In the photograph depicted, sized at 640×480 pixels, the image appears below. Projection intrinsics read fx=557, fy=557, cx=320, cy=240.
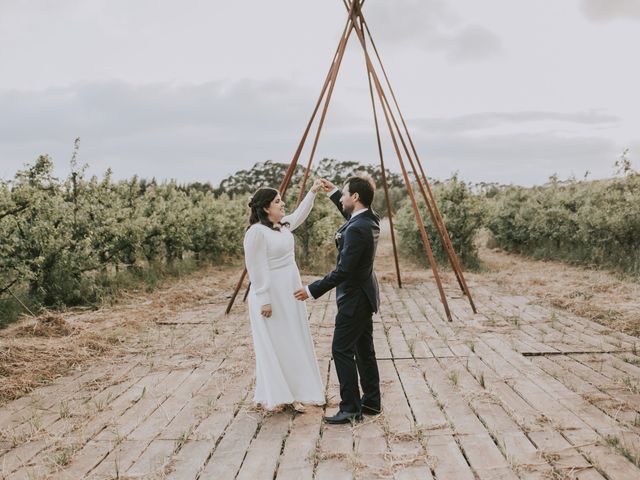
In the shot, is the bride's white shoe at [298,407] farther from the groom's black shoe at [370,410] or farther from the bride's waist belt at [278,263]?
the bride's waist belt at [278,263]

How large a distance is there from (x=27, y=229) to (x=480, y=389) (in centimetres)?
624

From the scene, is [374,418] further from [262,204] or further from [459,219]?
[459,219]

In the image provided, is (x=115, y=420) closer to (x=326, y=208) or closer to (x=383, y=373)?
(x=383, y=373)

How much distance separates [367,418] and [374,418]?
0.05 meters

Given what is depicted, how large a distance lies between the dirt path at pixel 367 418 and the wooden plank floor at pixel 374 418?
0.04 ft

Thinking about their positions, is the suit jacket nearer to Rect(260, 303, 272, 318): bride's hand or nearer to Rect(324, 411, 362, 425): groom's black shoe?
Rect(260, 303, 272, 318): bride's hand

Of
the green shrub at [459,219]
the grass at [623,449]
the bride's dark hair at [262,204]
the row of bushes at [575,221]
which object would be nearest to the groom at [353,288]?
the bride's dark hair at [262,204]

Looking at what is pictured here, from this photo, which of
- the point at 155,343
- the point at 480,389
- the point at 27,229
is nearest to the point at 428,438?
the point at 480,389

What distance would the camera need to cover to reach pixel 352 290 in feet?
12.7

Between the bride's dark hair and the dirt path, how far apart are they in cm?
142

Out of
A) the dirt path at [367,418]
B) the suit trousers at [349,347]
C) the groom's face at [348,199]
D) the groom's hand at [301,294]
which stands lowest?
the dirt path at [367,418]

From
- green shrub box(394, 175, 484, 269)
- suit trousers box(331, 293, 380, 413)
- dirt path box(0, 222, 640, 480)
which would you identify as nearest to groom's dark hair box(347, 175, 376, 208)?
suit trousers box(331, 293, 380, 413)

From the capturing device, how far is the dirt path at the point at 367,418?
326cm

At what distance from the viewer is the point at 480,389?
4.50 m
